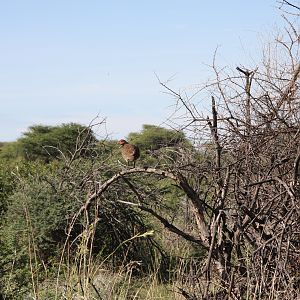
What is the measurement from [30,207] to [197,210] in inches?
172

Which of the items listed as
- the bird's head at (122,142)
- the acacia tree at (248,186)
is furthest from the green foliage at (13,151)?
the acacia tree at (248,186)

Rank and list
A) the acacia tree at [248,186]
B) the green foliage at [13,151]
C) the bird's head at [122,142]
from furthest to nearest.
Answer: the green foliage at [13,151]
the bird's head at [122,142]
the acacia tree at [248,186]

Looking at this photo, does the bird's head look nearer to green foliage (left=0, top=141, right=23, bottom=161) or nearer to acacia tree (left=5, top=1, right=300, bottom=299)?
acacia tree (left=5, top=1, right=300, bottom=299)

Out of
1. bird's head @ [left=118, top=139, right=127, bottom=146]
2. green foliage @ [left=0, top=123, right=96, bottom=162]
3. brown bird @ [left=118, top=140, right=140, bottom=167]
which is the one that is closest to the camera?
brown bird @ [left=118, top=140, right=140, bottom=167]

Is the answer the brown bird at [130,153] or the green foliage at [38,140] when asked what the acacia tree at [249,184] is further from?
the green foliage at [38,140]

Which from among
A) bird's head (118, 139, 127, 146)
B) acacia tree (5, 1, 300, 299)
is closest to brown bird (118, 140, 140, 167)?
bird's head (118, 139, 127, 146)

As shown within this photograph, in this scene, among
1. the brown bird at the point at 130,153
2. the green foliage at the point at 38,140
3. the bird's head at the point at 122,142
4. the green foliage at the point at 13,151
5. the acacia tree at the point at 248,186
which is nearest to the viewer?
the acacia tree at the point at 248,186

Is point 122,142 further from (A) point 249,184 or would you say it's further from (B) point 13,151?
(B) point 13,151

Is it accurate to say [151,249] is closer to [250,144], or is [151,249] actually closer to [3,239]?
[3,239]

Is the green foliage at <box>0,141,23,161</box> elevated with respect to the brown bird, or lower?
elevated

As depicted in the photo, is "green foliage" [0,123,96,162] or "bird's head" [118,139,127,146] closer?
"bird's head" [118,139,127,146]

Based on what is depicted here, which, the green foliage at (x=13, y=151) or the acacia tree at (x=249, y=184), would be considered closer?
the acacia tree at (x=249, y=184)

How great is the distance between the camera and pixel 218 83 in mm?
6012

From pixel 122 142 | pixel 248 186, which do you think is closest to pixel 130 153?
pixel 122 142
